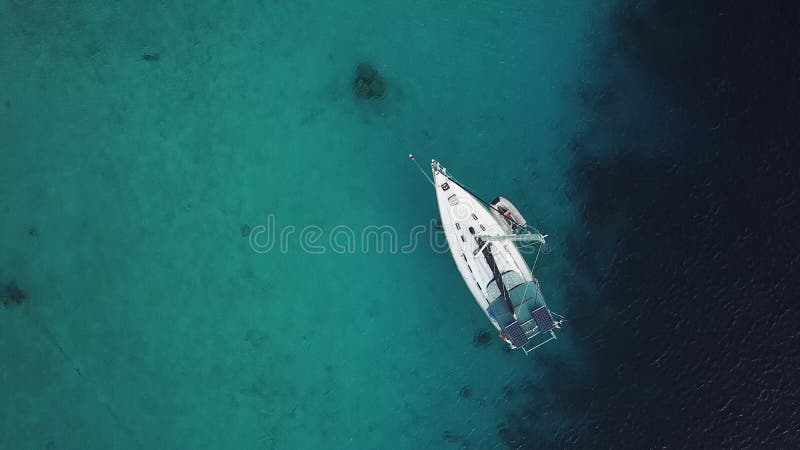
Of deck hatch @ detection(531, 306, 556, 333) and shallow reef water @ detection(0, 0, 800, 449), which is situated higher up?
shallow reef water @ detection(0, 0, 800, 449)

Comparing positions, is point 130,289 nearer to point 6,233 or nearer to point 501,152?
point 6,233

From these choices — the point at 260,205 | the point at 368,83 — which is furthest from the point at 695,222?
the point at 260,205

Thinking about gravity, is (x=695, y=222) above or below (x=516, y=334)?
above

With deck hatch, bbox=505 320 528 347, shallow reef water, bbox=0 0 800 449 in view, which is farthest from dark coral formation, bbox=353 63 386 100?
deck hatch, bbox=505 320 528 347

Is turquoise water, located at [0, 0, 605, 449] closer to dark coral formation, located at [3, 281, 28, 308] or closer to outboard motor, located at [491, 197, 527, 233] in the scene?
dark coral formation, located at [3, 281, 28, 308]

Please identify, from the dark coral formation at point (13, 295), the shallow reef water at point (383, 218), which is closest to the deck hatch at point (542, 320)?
the shallow reef water at point (383, 218)

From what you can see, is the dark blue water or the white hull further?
the dark blue water

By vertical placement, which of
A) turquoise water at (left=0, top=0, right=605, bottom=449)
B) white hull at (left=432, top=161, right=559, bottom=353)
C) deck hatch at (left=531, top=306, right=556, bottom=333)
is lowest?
deck hatch at (left=531, top=306, right=556, bottom=333)

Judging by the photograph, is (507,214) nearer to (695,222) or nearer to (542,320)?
(542,320)
